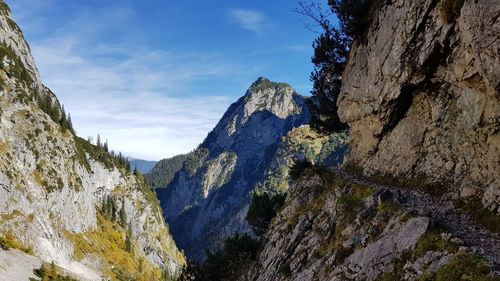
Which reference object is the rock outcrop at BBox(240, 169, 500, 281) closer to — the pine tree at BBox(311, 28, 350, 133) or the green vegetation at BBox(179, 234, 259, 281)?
the green vegetation at BBox(179, 234, 259, 281)

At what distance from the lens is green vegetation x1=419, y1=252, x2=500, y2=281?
44.5ft

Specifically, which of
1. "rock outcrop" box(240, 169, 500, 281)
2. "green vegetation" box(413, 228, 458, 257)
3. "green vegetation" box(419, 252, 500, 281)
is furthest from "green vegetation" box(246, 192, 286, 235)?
"green vegetation" box(419, 252, 500, 281)

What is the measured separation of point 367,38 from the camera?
34.6 m

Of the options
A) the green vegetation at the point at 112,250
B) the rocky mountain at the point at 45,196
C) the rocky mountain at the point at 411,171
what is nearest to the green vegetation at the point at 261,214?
the rocky mountain at the point at 411,171

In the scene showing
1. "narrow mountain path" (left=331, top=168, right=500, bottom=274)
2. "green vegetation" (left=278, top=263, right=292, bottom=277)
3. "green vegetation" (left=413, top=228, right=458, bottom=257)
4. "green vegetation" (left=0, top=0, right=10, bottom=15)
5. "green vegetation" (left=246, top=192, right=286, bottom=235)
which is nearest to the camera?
"narrow mountain path" (left=331, top=168, right=500, bottom=274)

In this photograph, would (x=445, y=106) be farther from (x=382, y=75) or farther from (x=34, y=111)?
(x=34, y=111)

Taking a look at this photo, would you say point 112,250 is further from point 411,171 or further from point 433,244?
point 433,244

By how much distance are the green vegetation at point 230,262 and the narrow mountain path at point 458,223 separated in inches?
694

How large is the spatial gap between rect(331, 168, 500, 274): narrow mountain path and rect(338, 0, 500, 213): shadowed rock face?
1.18 metres

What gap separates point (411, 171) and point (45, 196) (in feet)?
412

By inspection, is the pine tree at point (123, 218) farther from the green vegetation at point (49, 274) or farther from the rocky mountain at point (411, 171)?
the rocky mountain at point (411, 171)

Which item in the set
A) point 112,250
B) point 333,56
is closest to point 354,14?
point 333,56

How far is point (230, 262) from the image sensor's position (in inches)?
1533

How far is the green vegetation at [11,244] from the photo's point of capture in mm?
94675
